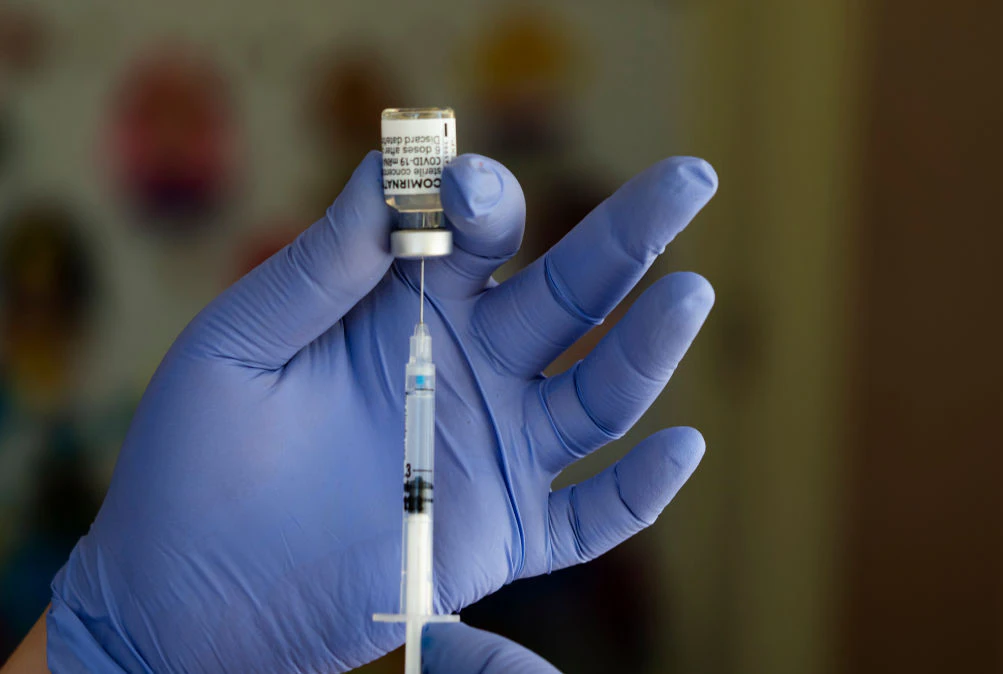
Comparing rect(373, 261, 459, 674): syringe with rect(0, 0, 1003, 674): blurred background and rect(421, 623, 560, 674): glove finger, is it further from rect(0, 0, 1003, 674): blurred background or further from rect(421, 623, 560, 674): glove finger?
rect(0, 0, 1003, 674): blurred background

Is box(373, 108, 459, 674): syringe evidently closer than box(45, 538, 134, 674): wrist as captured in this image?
Yes

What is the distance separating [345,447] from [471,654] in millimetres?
265

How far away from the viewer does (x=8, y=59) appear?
1.92 metres

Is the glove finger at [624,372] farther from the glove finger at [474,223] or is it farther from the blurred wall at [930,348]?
the blurred wall at [930,348]

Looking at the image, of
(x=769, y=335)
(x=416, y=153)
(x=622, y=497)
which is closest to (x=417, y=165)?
(x=416, y=153)

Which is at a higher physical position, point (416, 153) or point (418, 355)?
point (416, 153)

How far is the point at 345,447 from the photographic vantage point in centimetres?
93

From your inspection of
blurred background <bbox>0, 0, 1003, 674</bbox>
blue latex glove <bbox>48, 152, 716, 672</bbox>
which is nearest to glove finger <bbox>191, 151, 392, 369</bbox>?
blue latex glove <bbox>48, 152, 716, 672</bbox>

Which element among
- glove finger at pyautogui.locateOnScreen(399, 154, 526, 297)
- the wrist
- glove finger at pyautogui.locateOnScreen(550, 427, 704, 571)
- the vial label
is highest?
the vial label

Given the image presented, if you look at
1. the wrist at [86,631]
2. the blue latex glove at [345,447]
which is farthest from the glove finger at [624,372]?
the wrist at [86,631]

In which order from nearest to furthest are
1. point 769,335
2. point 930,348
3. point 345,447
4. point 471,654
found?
point 471,654, point 345,447, point 930,348, point 769,335

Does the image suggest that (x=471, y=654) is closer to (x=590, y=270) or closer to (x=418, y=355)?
(x=418, y=355)

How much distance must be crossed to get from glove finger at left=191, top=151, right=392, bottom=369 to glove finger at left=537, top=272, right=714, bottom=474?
9.8 inches

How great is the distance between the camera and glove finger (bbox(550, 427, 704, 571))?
35.9 inches
